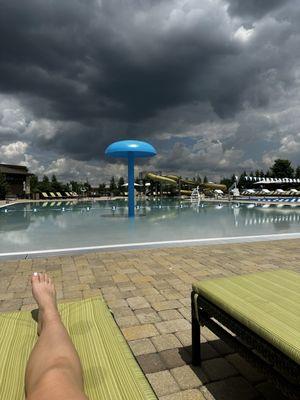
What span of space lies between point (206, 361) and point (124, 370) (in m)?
1.09

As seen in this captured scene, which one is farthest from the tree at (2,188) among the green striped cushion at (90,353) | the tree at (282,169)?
the tree at (282,169)

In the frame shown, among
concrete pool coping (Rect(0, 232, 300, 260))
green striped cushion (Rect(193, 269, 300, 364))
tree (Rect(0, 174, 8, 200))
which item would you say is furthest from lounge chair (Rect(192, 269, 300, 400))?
tree (Rect(0, 174, 8, 200))

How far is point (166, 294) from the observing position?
11.9 feet

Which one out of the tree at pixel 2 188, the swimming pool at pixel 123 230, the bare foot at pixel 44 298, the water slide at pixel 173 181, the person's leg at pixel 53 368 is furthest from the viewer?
the water slide at pixel 173 181

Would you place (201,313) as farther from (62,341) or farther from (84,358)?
(62,341)

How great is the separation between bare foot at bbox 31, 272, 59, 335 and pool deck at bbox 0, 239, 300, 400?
87cm

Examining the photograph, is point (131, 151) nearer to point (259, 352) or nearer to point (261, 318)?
point (261, 318)

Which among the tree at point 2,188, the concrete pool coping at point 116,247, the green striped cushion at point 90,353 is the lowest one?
the concrete pool coping at point 116,247

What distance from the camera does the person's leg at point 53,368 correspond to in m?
1.15

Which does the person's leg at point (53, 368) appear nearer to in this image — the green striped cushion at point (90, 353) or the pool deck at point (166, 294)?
→ the green striped cushion at point (90, 353)

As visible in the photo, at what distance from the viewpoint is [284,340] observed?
1.42 metres

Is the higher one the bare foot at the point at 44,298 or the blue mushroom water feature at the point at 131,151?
the blue mushroom water feature at the point at 131,151

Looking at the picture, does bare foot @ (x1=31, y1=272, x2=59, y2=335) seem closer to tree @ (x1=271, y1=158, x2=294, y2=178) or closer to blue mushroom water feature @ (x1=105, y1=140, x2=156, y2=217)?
blue mushroom water feature @ (x1=105, y1=140, x2=156, y2=217)

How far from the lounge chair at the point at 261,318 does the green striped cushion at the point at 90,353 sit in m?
0.61
